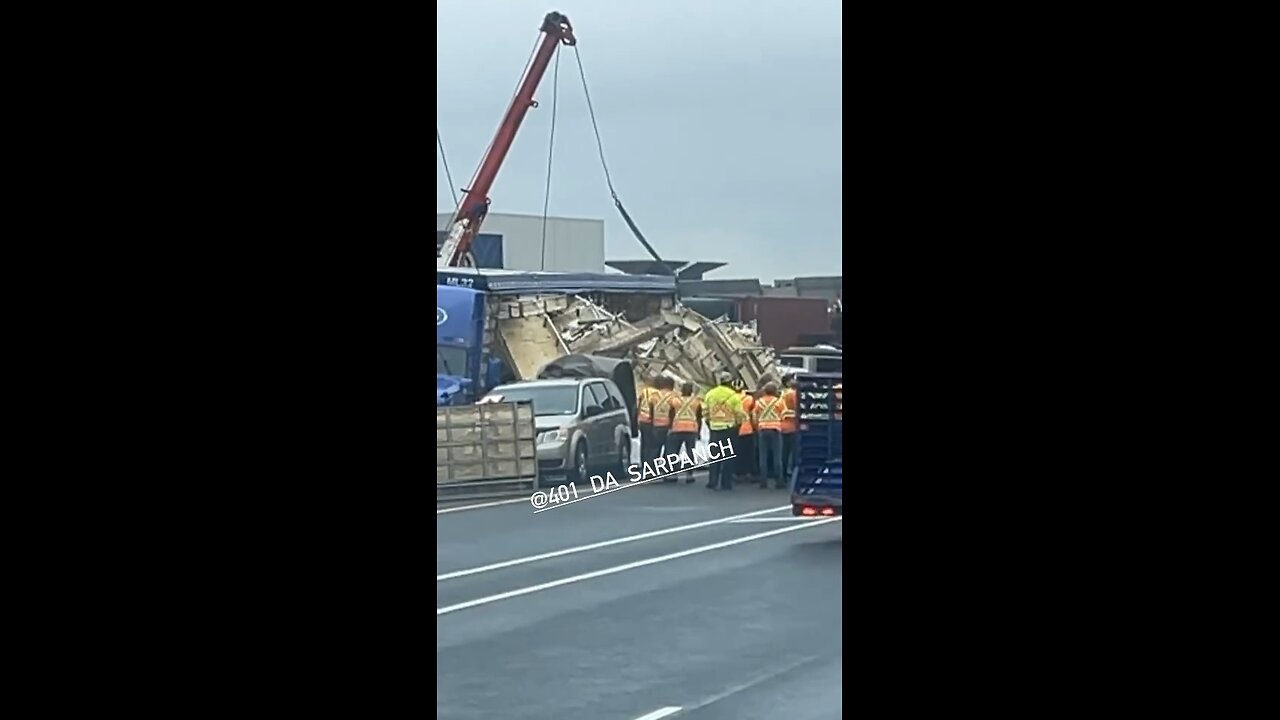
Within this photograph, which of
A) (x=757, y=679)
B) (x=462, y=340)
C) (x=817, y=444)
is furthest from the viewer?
(x=462, y=340)

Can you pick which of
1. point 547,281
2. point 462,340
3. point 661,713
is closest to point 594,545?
point 462,340

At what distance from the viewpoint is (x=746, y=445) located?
9023 millimetres

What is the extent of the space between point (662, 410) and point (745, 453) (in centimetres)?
58

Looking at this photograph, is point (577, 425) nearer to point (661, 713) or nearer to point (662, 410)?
point (662, 410)

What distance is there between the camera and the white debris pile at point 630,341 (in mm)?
9742

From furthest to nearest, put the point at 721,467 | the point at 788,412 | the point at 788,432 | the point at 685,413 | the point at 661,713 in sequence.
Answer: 1. the point at 685,413
2. the point at 721,467
3. the point at 788,432
4. the point at 788,412
5. the point at 661,713

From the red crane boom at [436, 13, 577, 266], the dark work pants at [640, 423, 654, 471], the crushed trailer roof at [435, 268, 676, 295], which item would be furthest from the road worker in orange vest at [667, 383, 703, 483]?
the red crane boom at [436, 13, 577, 266]

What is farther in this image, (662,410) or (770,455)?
(662,410)

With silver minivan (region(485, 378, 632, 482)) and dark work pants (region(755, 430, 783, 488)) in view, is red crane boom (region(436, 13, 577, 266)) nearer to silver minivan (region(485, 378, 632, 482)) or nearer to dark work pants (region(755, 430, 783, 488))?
silver minivan (region(485, 378, 632, 482))

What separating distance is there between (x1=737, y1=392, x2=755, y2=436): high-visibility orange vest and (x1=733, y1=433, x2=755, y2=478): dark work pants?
3 centimetres

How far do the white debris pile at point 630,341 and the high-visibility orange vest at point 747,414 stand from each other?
68cm

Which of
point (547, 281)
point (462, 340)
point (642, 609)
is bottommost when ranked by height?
point (642, 609)
